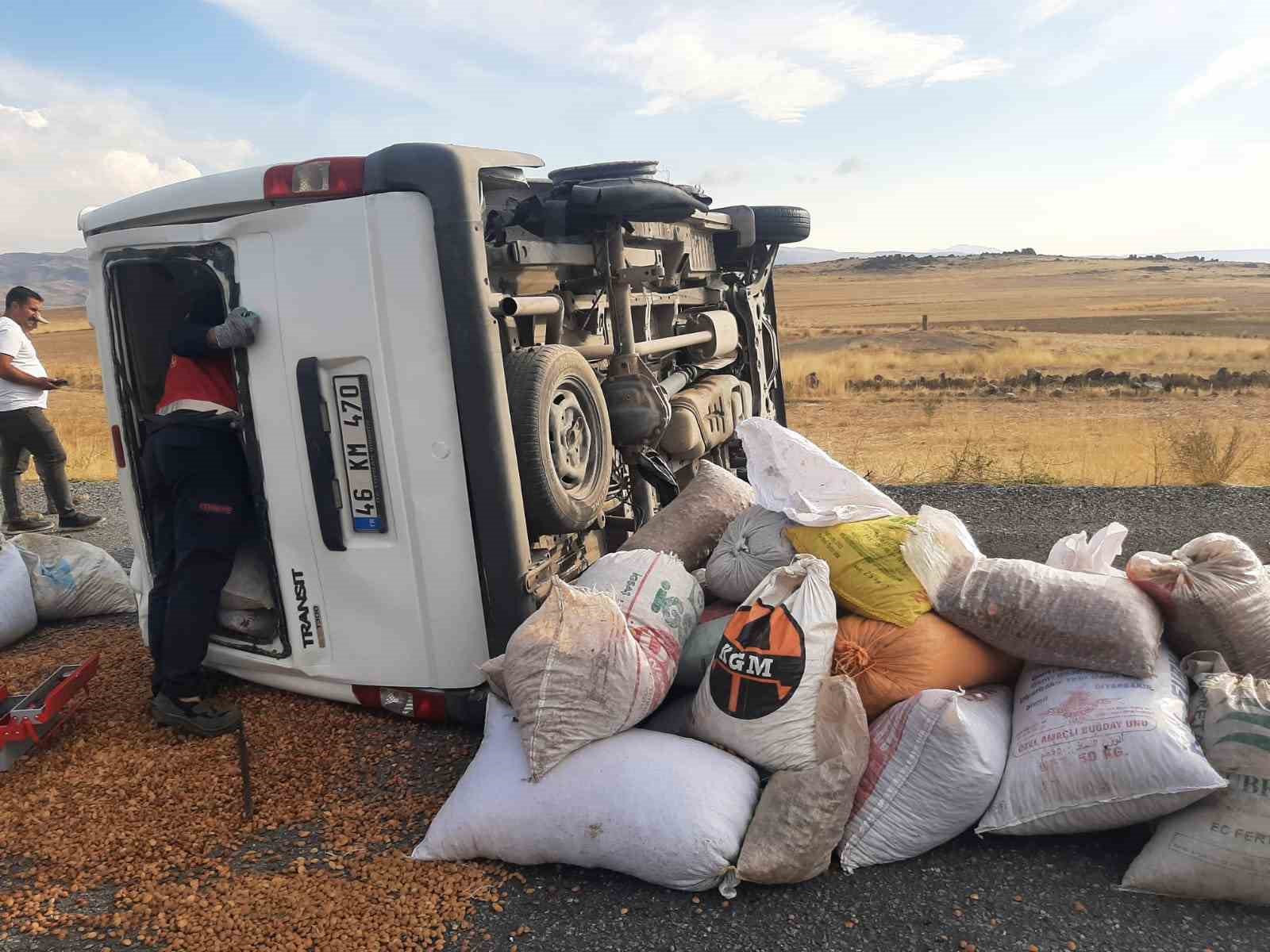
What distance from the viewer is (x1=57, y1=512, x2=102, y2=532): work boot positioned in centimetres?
688

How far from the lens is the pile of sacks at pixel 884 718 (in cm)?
235

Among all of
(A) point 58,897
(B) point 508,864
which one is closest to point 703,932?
(B) point 508,864

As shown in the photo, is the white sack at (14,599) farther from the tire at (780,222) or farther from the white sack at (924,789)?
the tire at (780,222)

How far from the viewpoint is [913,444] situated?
39.0ft

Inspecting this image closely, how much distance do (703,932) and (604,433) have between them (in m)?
1.95

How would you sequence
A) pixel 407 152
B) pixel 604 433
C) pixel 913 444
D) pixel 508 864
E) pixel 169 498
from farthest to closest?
pixel 913 444, pixel 604 433, pixel 169 498, pixel 407 152, pixel 508 864

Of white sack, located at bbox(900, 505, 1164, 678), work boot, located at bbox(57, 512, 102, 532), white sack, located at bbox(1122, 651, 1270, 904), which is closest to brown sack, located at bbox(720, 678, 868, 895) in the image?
white sack, located at bbox(900, 505, 1164, 678)

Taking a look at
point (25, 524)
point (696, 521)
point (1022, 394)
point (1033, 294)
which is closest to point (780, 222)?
point (696, 521)

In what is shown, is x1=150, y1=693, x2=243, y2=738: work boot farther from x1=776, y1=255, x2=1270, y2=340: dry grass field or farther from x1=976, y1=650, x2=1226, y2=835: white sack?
x1=776, y1=255, x2=1270, y2=340: dry grass field

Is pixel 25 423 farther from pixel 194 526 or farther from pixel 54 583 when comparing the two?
pixel 194 526

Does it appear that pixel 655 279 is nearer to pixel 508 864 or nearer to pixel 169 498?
pixel 169 498

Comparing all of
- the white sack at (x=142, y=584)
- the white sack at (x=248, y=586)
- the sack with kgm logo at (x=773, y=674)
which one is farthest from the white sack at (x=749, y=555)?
the white sack at (x=142, y=584)

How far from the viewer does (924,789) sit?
247cm

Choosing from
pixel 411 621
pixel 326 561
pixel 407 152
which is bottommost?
pixel 411 621
